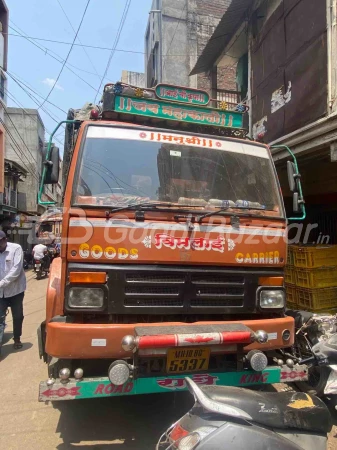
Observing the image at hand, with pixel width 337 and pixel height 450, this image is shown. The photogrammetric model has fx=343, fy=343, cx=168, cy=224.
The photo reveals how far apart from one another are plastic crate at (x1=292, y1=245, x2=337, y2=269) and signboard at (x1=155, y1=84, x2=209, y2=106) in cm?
293

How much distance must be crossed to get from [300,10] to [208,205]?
4.99 meters

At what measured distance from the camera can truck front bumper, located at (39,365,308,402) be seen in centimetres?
249

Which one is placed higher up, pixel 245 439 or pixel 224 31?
pixel 224 31

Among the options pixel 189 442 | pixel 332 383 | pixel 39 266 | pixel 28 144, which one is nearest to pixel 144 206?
pixel 189 442

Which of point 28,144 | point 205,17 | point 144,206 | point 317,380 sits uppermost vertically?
point 205,17

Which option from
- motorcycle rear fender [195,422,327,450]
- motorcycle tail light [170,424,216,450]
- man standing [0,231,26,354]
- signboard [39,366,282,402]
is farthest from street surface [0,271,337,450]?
motorcycle rear fender [195,422,327,450]

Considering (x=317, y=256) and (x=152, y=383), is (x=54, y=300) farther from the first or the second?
(x=317, y=256)

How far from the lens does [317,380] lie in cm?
355

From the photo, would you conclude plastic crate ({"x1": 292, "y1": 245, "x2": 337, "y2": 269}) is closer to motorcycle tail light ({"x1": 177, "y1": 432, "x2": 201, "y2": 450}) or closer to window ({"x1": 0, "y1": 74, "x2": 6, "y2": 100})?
motorcycle tail light ({"x1": 177, "y1": 432, "x2": 201, "y2": 450})

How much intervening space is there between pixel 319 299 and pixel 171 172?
140 inches

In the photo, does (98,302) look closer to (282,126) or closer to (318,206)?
(282,126)

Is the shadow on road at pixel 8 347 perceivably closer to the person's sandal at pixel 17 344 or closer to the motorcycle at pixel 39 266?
the person's sandal at pixel 17 344

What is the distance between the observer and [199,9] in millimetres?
14820

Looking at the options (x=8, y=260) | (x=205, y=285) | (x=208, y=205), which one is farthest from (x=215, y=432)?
(x=8, y=260)
